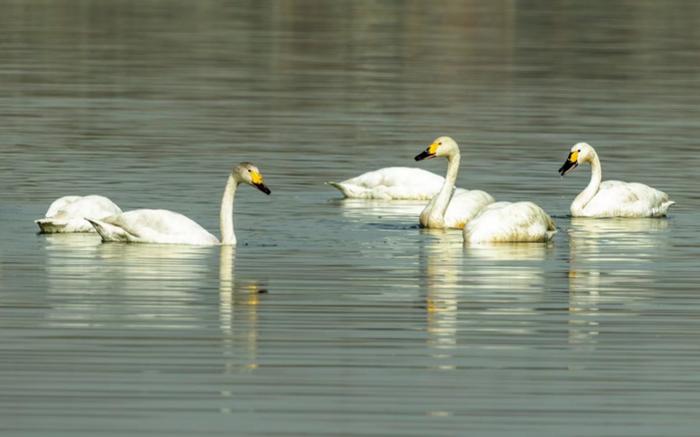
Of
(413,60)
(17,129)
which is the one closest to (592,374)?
(17,129)

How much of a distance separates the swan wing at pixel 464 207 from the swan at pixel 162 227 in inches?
129

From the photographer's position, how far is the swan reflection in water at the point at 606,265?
18.1 m

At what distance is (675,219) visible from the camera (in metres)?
26.3

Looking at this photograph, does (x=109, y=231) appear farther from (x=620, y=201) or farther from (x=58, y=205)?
(x=620, y=201)

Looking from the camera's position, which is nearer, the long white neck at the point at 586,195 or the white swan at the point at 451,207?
the white swan at the point at 451,207

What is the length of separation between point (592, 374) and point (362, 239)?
345 inches

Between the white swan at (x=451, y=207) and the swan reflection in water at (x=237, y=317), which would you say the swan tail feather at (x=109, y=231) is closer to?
the swan reflection in water at (x=237, y=317)

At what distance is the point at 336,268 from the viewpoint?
21.0 meters

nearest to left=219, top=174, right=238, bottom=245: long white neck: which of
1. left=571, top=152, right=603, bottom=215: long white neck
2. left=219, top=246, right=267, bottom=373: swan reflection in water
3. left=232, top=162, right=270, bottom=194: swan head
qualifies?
left=232, top=162, right=270, bottom=194: swan head

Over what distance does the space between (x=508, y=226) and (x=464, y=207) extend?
2.10m

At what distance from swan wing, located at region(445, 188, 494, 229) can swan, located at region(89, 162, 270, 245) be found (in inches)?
129

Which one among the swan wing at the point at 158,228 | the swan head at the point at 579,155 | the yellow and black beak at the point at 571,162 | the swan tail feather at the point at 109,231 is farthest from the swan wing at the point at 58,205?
the swan head at the point at 579,155

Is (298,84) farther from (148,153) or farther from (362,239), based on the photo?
(362,239)

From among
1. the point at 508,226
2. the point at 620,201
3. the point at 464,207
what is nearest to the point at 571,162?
the point at 620,201
